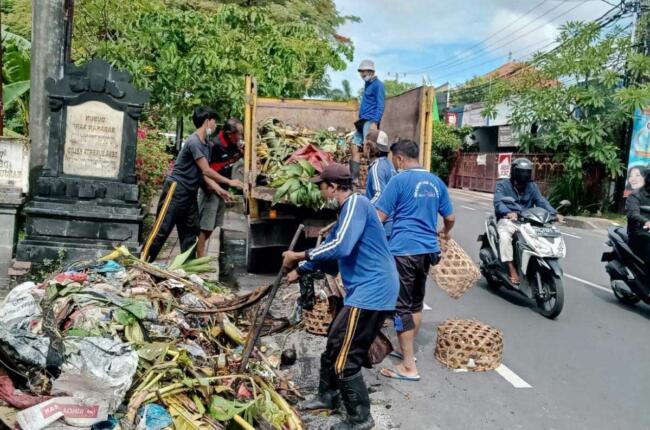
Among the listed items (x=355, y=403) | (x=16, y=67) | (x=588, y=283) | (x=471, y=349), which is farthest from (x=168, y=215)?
(x=588, y=283)

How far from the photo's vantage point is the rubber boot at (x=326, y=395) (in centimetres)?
422

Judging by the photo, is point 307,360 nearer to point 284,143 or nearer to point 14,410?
point 14,410

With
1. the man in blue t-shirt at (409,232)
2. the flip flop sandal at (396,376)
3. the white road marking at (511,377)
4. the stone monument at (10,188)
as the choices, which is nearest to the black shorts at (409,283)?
the man in blue t-shirt at (409,232)

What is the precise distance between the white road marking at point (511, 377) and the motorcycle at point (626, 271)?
2727 millimetres

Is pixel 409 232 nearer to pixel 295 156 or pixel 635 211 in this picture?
pixel 295 156

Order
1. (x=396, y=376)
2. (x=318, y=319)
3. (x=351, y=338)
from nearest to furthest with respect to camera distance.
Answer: (x=351, y=338), (x=396, y=376), (x=318, y=319)

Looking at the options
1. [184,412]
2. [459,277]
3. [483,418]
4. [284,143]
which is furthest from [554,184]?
[184,412]

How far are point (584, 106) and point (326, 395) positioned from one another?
53.2ft

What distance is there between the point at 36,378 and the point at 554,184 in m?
19.1

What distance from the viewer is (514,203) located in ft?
24.0

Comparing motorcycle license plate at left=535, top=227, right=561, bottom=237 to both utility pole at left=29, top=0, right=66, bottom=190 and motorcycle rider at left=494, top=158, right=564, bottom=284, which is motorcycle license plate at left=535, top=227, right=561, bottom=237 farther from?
utility pole at left=29, top=0, right=66, bottom=190

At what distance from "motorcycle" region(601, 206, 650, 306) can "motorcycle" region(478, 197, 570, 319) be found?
0.96 m

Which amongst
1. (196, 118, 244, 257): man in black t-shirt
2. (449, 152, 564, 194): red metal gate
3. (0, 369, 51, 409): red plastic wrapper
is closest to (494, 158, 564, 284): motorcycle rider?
(196, 118, 244, 257): man in black t-shirt

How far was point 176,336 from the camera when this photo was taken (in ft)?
14.8
